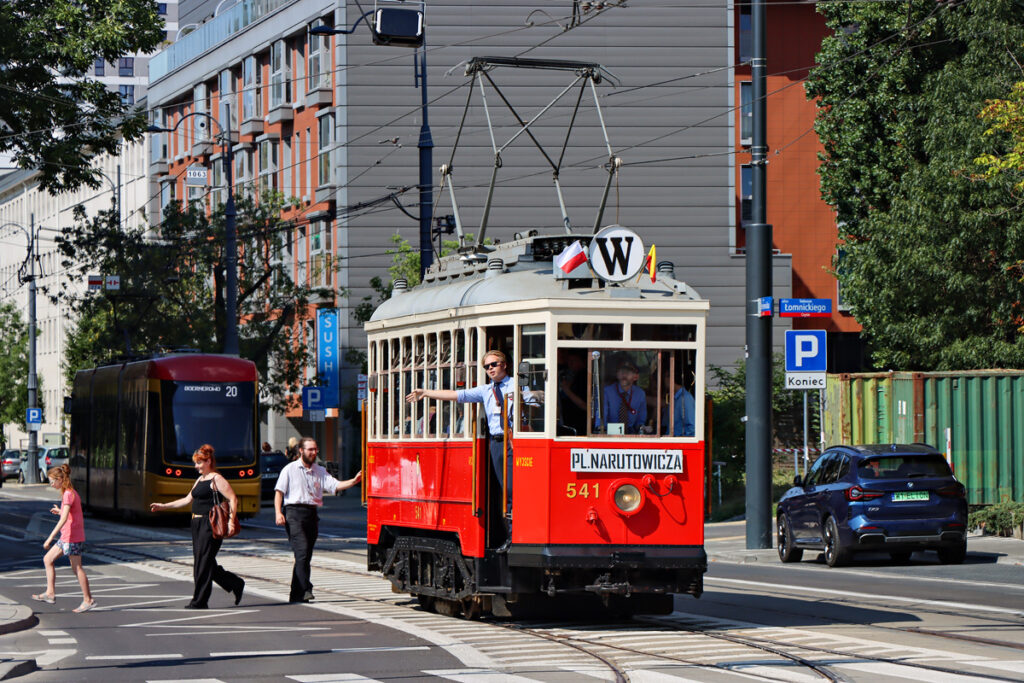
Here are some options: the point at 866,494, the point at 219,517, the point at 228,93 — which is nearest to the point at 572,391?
the point at 219,517

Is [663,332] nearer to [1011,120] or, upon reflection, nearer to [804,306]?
[804,306]

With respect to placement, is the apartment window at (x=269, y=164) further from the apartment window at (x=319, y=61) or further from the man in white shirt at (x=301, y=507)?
the man in white shirt at (x=301, y=507)

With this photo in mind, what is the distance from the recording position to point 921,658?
1261 centimetres

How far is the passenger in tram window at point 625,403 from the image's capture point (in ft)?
48.5

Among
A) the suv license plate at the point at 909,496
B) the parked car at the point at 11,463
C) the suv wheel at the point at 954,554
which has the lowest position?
the parked car at the point at 11,463

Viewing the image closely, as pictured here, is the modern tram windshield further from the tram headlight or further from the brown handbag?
the tram headlight

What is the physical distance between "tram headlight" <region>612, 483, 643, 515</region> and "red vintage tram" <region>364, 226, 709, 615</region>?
11mm

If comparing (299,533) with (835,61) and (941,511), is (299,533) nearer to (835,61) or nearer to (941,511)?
(941,511)

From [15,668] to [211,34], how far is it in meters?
62.1

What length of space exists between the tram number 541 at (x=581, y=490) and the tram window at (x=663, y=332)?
1.24 metres

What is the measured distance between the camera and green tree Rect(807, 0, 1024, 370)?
35.5 metres

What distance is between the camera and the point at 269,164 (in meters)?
67.4

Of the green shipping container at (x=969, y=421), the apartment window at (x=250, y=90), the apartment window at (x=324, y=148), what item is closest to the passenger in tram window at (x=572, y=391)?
the green shipping container at (x=969, y=421)

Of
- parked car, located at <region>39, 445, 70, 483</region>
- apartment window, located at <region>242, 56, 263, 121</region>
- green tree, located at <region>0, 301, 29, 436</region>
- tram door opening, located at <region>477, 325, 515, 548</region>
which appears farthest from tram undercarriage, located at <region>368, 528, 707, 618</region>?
green tree, located at <region>0, 301, 29, 436</region>
